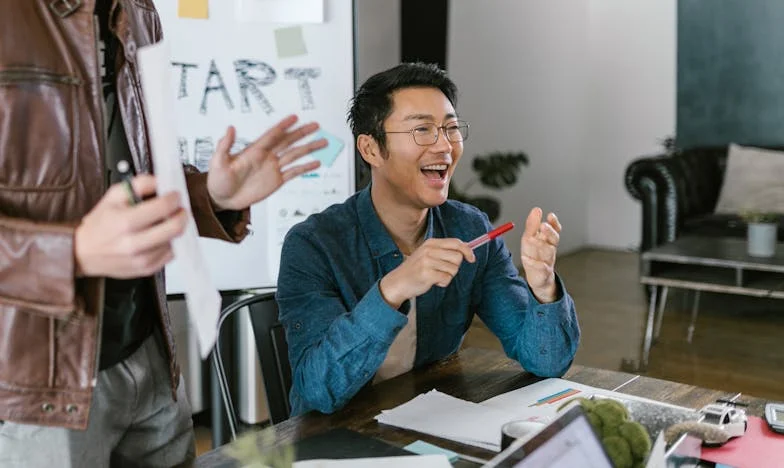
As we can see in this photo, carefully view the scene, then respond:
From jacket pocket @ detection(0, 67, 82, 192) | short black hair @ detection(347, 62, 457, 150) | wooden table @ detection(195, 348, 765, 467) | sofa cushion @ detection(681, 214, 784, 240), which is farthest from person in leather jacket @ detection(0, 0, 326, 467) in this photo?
sofa cushion @ detection(681, 214, 784, 240)

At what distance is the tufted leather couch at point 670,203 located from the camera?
204 inches

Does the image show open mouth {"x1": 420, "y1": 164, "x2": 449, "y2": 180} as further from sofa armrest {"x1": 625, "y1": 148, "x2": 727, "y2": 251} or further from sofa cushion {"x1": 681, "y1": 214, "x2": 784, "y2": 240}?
sofa cushion {"x1": 681, "y1": 214, "x2": 784, "y2": 240}

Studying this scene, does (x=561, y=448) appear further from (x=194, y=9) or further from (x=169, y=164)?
(x=194, y=9)

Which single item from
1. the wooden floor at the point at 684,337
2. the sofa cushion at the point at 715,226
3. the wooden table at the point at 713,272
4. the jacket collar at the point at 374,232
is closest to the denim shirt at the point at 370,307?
the jacket collar at the point at 374,232

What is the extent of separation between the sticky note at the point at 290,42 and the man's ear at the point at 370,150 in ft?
2.27

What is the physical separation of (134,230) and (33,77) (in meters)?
0.37

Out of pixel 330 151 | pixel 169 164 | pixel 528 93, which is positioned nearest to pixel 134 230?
pixel 169 164

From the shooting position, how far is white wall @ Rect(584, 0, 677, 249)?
6402mm

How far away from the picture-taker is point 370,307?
4.84ft

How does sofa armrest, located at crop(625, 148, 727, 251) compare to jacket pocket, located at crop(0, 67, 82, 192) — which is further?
sofa armrest, located at crop(625, 148, 727, 251)

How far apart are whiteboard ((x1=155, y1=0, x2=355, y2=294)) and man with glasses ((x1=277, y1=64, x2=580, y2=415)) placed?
60cm

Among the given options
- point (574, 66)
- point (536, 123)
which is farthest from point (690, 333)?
point (574, 66)

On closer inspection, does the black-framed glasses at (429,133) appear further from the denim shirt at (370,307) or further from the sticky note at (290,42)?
the sticky note at (290,42)

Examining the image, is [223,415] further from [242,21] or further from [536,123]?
[536,123]
